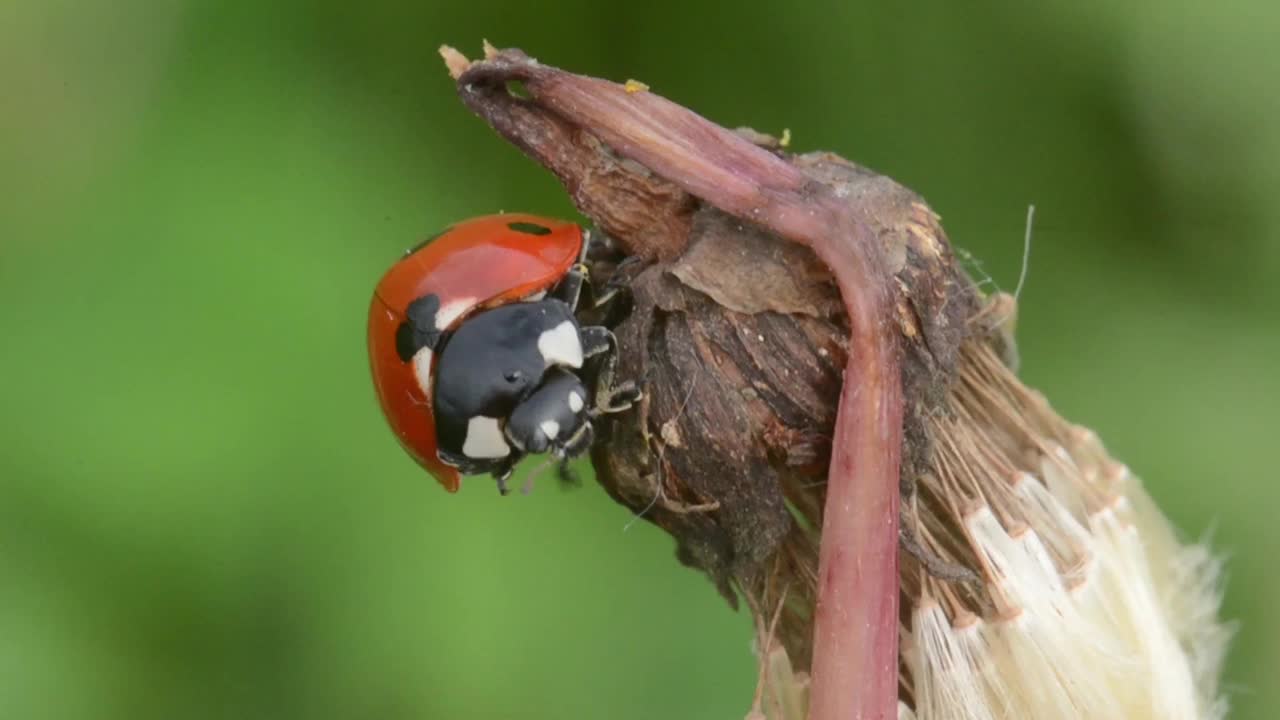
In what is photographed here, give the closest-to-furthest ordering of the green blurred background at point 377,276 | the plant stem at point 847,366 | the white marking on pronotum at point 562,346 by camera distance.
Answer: the plant stem at point 847,366
the white marking on pronotum at point 562,346
the green blurred background at point 377,276

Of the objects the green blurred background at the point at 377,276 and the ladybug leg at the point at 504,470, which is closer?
the ladybug leg at the point at 504,470

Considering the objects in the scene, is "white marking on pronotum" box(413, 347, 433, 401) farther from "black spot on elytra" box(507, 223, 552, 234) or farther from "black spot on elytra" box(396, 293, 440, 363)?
"black spot on elytra" box(507, 223, 552, 234)

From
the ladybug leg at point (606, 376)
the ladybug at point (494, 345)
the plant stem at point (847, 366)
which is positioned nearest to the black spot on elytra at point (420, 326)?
the ladybug at point (494, 345)

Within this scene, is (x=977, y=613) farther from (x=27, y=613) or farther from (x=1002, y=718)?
(x=27, y=613)

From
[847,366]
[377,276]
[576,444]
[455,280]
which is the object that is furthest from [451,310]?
[377,276]

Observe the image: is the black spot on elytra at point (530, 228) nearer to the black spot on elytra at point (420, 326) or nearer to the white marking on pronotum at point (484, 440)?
the black spot on elytra at point (420, 326)

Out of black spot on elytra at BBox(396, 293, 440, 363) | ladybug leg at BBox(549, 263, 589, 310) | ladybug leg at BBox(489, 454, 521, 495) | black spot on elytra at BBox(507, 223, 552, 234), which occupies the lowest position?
ladybug leg at BBox(489, 454, 521, 495)

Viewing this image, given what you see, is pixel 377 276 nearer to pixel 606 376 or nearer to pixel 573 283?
pixel 573 283

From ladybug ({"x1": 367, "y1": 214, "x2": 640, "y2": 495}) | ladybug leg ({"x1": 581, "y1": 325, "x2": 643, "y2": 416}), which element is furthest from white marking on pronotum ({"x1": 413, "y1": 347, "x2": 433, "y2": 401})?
ladybug leg ({"x1": 581, "y1": 325, "x2": 643, "y2": 416})
